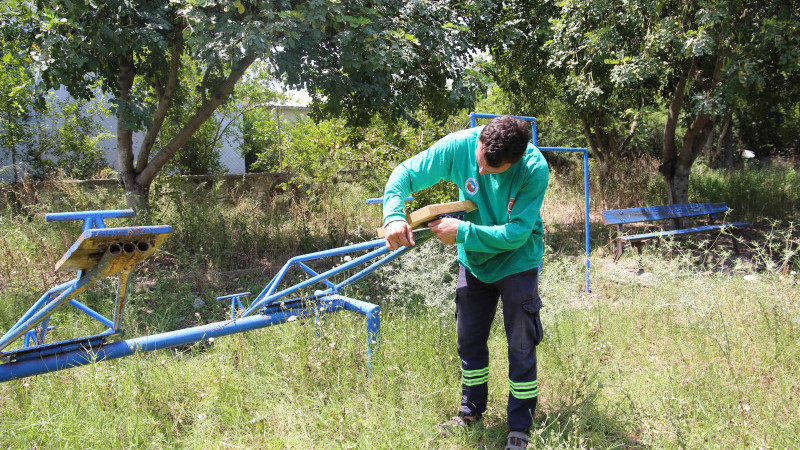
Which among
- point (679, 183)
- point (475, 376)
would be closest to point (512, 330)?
point (475, 376)

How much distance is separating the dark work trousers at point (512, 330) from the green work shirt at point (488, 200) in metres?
0.08

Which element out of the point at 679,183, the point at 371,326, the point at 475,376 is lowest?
the point at 475,376

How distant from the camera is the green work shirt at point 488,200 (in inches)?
91.7

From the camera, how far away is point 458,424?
107 inches

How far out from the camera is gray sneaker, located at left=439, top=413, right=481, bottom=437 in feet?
8.68

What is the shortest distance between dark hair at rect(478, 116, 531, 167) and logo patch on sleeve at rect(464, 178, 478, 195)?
0.87 ft

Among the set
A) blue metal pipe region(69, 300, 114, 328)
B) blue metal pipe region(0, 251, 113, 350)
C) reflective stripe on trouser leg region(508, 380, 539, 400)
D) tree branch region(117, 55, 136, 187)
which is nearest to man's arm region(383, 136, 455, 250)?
reflective stripe on trouser leg region(508, 380, 539, 400)

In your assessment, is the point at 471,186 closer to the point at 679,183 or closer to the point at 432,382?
the point at 432,382

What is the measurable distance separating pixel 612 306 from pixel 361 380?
2.94 metres

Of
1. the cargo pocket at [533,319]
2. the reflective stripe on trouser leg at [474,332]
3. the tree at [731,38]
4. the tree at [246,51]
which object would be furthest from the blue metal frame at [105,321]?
the tree at [731,38]

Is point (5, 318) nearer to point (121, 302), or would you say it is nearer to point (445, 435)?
→ point (121, 302)

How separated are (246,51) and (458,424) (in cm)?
389

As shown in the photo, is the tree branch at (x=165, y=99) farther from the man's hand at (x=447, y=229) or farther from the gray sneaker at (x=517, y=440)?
the gray sneaker at (x=517, y=440)

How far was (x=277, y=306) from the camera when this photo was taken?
3227 millimetres
